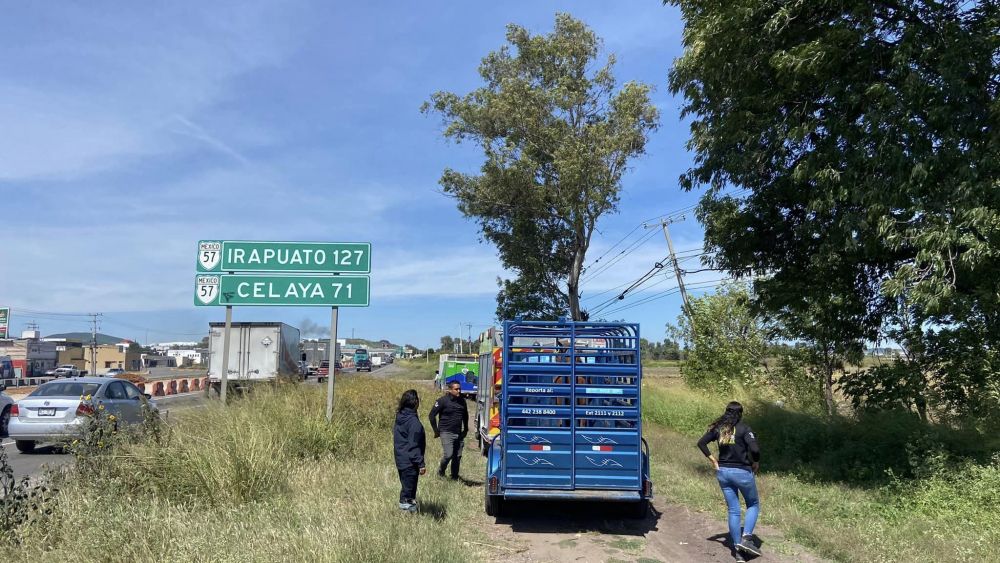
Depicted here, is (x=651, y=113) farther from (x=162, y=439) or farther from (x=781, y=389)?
(x=162, y=439)

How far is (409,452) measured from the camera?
24.7 feet

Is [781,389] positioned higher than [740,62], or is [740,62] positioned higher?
[740,62]

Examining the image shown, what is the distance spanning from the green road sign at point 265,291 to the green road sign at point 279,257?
0.17 metres

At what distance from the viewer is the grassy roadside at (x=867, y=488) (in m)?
6.88

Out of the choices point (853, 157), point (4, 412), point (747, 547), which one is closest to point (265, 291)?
point (4, 412)

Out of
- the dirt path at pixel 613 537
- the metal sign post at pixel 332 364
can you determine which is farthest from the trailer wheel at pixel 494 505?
the metal sign post at pixel 332 364

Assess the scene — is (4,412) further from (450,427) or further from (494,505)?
(494,505)

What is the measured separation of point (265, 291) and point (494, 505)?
21.5 ft

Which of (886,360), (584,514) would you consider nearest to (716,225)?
(886,360)

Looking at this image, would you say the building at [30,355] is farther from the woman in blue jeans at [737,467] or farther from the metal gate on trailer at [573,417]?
the woman in blue jeans at [737,467]

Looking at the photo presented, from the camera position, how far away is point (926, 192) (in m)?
8.41

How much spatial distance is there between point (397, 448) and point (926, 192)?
7.43 metres

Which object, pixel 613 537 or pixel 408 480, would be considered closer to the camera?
pixel 408 480

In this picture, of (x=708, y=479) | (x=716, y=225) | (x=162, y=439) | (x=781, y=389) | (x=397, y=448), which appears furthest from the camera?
(x=781, y=389)
